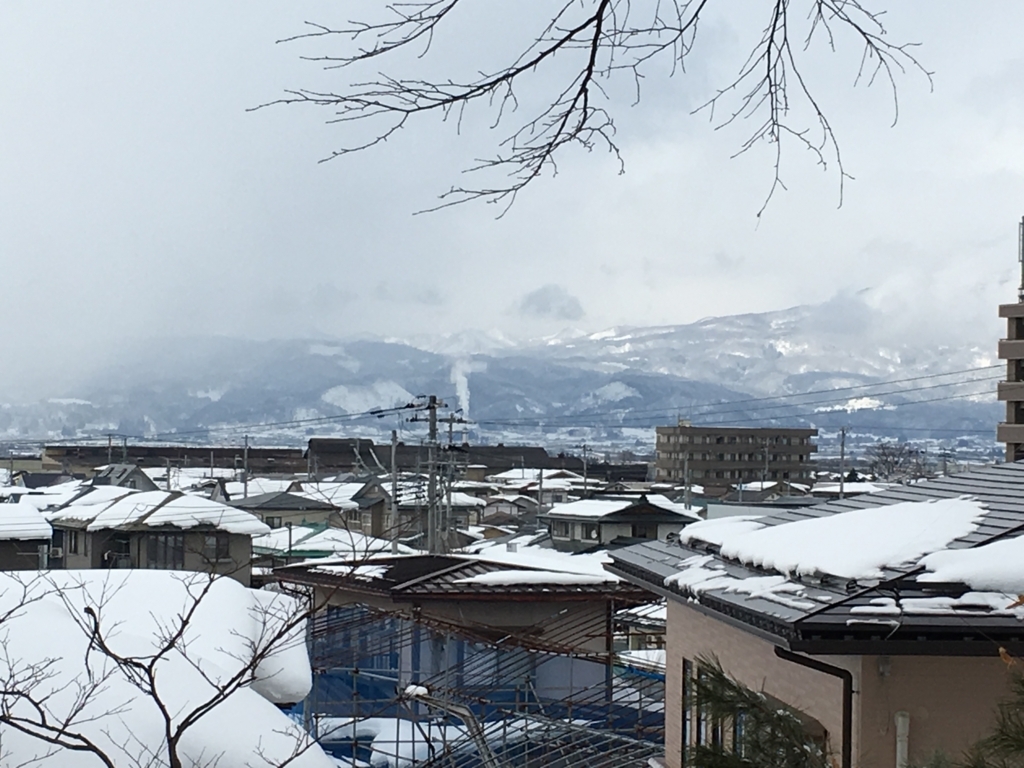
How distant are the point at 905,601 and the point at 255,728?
478 centimetres

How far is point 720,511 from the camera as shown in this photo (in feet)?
112

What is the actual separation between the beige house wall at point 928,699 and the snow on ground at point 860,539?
1.58ft

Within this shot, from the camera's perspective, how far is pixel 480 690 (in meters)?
13.2

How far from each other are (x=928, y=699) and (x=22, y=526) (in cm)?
1849

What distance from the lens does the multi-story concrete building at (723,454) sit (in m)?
92.9

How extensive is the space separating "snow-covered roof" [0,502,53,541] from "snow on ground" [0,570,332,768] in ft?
28.5

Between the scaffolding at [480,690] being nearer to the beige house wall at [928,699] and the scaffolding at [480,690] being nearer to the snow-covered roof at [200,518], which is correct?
the beige house wall at [928,699]

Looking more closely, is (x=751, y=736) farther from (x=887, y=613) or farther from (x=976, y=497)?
(x=976, y=497)

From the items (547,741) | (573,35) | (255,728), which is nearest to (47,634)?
(255,728)

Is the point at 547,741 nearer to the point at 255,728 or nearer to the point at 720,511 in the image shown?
the point at 255,728

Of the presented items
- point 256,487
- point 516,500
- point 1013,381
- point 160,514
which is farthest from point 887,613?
point 256,487

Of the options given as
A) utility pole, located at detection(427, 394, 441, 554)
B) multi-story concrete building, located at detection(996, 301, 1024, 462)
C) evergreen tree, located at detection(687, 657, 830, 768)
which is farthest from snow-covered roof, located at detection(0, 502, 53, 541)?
multi-story concrete building, located at detection(996, 301, 1024, 462)

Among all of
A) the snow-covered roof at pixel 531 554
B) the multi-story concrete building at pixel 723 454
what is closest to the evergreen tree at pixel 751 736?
the snow-covered roof at pixel 531 554

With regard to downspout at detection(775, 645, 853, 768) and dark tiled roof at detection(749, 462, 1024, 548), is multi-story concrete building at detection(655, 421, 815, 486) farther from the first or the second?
downspout at detection(775, 645, 853, 768)
